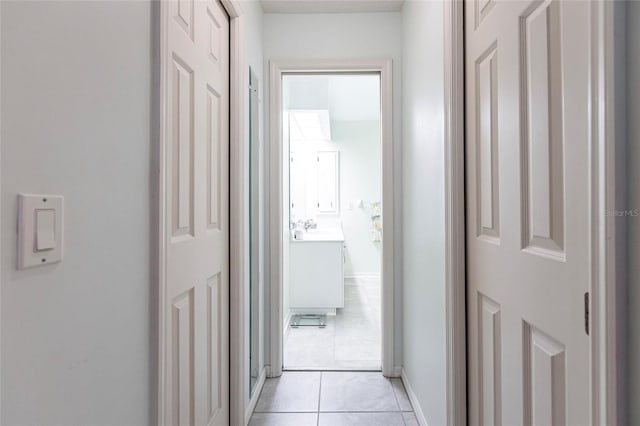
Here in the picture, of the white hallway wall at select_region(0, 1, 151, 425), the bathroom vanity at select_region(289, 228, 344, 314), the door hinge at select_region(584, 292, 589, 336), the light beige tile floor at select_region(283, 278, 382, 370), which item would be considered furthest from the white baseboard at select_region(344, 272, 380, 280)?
the door hinge at select_region(584, 292, 589, 336)

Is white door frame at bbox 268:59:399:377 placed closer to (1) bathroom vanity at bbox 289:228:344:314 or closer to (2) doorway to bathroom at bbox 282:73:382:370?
(2) doorway to bathroom at bbox 282:73:382:370

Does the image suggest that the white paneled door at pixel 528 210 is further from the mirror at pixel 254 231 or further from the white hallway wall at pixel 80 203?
the mirror at pixel 254 231

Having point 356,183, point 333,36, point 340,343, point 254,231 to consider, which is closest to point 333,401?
point 340,343

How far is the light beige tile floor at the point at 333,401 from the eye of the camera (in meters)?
2.02

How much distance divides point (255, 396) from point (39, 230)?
1.88 meters

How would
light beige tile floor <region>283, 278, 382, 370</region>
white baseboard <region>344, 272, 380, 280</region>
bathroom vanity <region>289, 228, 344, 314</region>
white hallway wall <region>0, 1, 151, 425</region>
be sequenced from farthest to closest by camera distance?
white baseboard <region>344, 272, 380, 280</region> < bathroom vanity <region>289, 228, 344, 314</region> < light beige tile floor <region>283, 278, 382, 370</region> < white hallway wall <region>0, 1, 151, 425</region>

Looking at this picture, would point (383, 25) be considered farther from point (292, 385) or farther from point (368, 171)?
point (368, 171)

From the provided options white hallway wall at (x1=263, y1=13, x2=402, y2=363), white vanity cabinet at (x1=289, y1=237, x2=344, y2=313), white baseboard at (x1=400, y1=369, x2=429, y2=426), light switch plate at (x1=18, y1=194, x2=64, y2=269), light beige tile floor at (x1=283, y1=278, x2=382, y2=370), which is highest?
white hallway wall at (x1=263, y1=13, x2=402, y2=363)

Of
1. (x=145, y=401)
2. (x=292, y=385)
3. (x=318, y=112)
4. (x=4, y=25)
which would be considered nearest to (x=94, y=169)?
(x=4, y=25)

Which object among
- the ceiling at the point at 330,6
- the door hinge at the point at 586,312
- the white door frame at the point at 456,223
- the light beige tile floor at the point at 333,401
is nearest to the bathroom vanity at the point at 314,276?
the light beige tile floor at the point at 333,401

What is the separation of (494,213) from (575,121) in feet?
1.50

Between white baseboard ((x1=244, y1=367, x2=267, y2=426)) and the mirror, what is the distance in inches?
1.8

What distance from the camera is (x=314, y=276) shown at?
386 cm

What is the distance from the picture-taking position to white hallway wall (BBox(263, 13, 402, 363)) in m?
2.53
